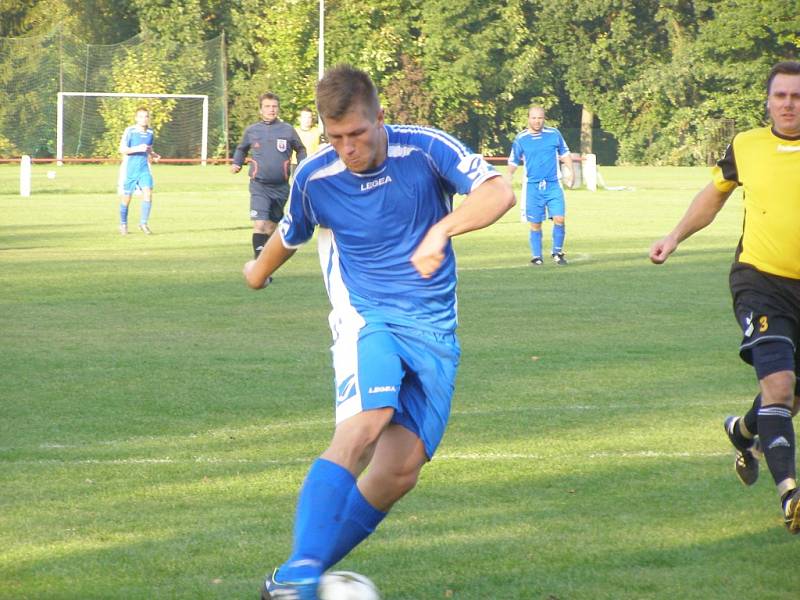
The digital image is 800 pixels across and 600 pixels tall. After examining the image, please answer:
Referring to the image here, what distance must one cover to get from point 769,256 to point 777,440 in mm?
877

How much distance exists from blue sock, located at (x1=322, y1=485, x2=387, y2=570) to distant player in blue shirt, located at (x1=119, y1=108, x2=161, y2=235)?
2000 centimetres

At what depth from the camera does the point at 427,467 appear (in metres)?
7.12

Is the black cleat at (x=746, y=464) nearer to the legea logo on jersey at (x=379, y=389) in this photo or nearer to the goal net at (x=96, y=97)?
the legea logo on jersey at (x=379, y=389)

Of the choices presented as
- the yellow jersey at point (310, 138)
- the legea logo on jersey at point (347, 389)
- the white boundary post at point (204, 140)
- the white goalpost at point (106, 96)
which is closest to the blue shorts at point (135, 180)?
the yellow jersey at point (310, 138)

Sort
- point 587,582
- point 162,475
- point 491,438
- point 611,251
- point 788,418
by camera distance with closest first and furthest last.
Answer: point 587,582, point 788,418, point 162,475, point 491,438, point 611,251

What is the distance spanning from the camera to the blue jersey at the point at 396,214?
4.96 meters

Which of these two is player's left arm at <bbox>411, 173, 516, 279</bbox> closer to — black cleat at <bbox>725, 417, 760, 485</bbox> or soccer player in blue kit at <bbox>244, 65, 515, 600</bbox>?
soccer player in blue kit at <bbox>244, 65, 515, 600</bbox>

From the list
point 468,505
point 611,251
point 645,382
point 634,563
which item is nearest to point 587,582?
point 634,563

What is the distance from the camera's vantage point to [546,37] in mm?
73875

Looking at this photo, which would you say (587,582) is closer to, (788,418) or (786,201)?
(788,418)

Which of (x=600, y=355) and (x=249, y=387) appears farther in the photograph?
(x=600, y=355)

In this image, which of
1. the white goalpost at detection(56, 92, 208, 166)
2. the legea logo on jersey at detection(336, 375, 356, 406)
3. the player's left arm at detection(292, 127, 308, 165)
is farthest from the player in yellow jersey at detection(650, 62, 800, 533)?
the white goalpost at detection(56, 92, 208, 166)

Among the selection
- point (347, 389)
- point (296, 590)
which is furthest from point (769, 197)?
point (296, 590)

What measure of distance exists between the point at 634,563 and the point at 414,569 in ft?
2.79
